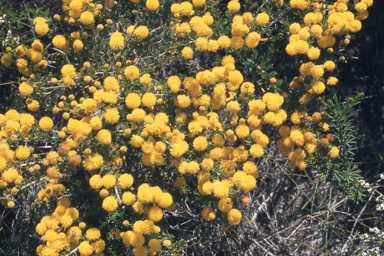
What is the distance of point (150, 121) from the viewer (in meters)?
3.35

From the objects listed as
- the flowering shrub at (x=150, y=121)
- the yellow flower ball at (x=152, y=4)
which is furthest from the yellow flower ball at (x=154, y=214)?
the yellow flower ball at (x=152, y=4)

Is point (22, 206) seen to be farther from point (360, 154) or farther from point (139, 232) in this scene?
point (360, 154)

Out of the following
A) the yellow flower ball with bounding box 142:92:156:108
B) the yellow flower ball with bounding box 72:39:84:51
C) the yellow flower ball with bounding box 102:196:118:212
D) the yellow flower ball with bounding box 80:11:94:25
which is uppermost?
the yellow flower ball with bounding box 80:11:94:25

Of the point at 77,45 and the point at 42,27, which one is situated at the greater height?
the point at 42,27

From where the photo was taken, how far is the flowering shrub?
3.31 m

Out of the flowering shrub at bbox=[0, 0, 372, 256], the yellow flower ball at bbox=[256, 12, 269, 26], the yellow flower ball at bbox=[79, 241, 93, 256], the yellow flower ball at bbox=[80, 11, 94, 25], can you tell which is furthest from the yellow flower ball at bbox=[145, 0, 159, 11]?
the yellow flower ball at bbox=[79, 241, 93, 256]

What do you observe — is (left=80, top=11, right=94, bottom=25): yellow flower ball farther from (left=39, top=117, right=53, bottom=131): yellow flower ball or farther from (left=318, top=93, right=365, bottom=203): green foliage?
(left=318, top=93, right=365, bottom=203): green foliage

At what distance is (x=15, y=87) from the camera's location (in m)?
4.66

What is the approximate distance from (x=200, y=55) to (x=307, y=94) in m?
1.89

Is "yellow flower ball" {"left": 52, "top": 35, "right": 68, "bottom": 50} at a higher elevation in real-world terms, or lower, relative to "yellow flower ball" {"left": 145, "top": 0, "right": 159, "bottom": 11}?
lower

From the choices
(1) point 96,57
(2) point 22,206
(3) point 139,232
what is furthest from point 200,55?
(2) point 22,206

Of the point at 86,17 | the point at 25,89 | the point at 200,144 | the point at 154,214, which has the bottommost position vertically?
the point at 154,214

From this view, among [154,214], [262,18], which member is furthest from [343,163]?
[154,214]

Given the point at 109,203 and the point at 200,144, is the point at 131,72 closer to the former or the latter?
the point at 200,144
